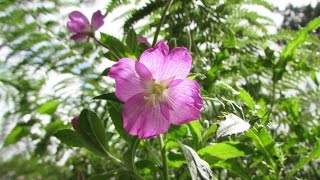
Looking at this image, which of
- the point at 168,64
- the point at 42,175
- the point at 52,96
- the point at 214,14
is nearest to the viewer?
the point at 168,64

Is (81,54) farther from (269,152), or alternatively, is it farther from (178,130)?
(269,152)

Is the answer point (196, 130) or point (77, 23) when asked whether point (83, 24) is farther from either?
point (196, 130)

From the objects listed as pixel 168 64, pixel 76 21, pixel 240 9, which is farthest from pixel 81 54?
pixel 168 64

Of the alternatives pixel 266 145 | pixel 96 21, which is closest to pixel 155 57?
pixel 266 145

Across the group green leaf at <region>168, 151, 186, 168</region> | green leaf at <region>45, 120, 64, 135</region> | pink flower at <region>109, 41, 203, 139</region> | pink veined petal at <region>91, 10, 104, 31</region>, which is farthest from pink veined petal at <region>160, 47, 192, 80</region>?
green leaf at <region>45, 120, 64, 135</region>

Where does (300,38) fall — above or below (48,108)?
above

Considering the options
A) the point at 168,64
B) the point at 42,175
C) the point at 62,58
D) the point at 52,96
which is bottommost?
the point at 42,175

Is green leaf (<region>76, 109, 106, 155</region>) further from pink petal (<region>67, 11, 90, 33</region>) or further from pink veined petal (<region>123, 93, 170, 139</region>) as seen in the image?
pink petal (<region>67, 11, 90, 33</region>)
